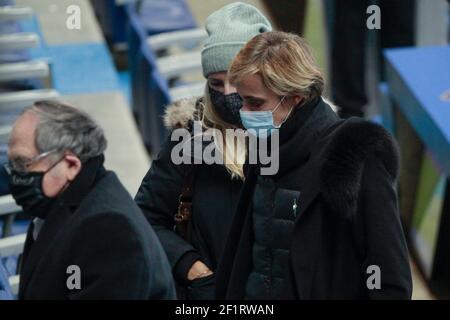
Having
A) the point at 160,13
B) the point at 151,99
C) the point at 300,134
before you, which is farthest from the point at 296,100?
the point at 160,13

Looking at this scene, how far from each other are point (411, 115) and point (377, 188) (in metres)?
2.98

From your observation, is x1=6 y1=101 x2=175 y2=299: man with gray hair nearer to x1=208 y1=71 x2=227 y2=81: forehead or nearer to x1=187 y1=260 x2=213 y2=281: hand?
x1=187 y1=260 x2=213 y2=281: hand

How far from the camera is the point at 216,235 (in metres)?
3.37

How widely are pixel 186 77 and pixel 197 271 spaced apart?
14.6 feet

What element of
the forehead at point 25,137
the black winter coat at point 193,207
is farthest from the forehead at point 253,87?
the forehead at point 25,137

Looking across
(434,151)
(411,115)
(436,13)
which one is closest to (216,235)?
(434,151)

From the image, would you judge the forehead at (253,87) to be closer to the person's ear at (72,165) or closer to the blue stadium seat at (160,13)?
the person's ear at (72,165)

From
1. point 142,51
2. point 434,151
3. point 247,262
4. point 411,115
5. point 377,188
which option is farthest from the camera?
point 142,51

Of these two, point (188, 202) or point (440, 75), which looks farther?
point (440, 75)

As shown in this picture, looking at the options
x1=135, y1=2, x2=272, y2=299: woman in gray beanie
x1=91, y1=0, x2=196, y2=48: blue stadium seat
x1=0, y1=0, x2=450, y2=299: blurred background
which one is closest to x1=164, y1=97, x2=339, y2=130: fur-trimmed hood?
x1=135, y1=2, x2=272, y2=299: woman in gray beanie

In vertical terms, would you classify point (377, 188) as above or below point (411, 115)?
above

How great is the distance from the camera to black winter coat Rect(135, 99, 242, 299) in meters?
3.36

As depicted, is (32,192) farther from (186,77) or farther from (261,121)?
(186,77)

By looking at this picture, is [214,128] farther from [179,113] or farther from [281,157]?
[281,157]
